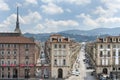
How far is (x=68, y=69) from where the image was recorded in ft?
426

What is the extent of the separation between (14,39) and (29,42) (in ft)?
17.0

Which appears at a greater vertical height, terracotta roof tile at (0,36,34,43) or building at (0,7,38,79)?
terracotta roof tile at (0,36,34,43)

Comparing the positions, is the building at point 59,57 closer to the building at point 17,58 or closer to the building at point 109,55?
the building at point 17,58

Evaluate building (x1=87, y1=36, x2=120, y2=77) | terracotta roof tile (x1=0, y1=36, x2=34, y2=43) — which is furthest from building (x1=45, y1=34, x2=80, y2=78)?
building (x1=87, y1=36, x2=120, y2=77)

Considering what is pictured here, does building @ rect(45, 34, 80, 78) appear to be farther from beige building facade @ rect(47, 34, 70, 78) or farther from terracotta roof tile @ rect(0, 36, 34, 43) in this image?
terracotta roof tile @ rect(0, 36, 34, 43)

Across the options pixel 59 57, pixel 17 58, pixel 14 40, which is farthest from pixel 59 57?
pixel 14 40

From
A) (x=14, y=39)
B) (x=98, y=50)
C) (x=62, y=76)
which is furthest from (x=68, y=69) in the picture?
(x=14, y=39)

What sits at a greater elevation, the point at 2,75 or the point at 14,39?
the point at 14,39

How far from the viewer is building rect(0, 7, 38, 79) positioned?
129 meters

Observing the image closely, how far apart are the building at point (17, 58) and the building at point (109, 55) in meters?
21.6

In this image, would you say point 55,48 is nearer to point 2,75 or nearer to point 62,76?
point 62,76

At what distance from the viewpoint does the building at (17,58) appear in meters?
129

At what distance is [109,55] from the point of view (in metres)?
131

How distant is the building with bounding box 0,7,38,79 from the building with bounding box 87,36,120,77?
21.6 meters
